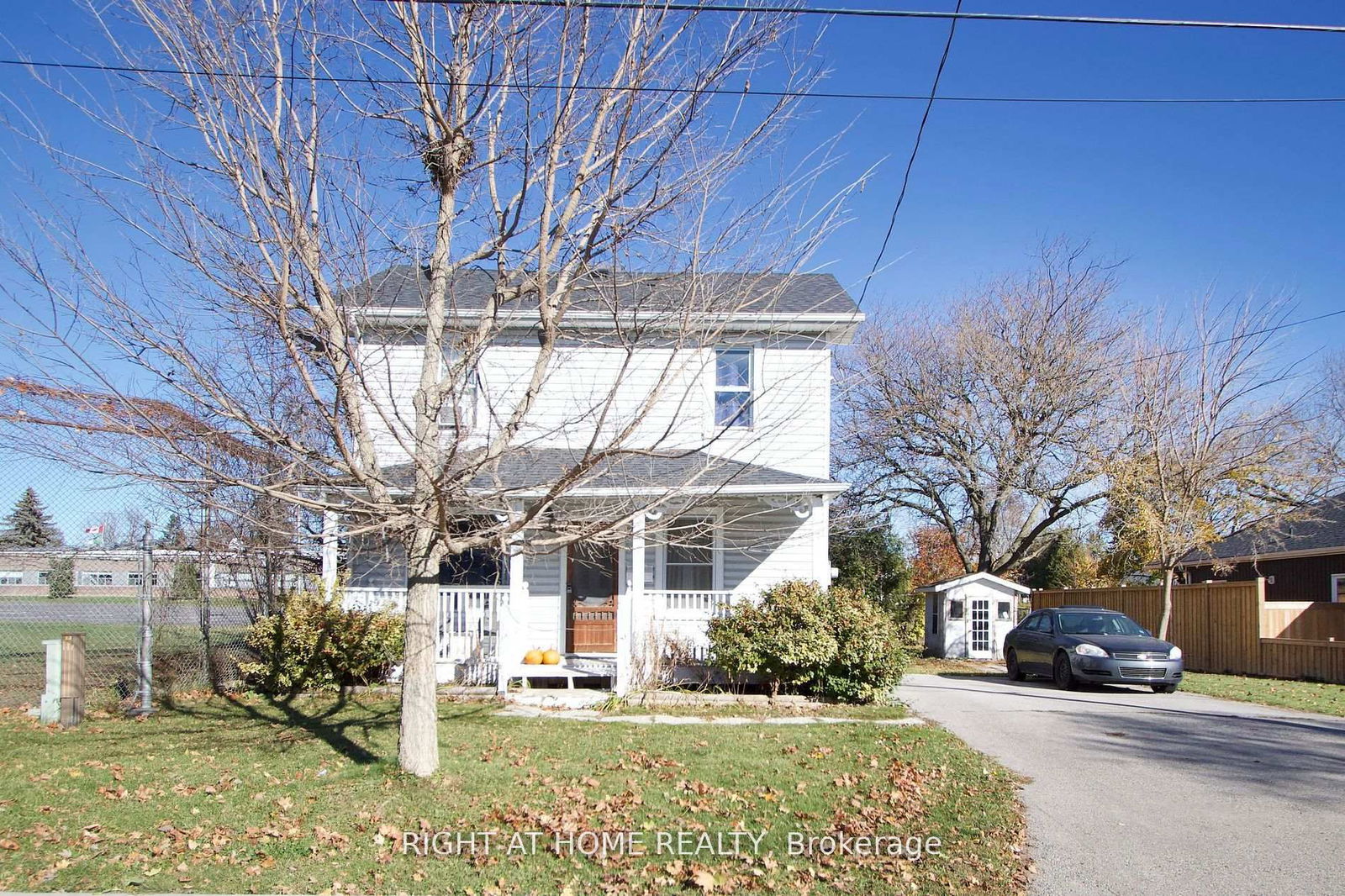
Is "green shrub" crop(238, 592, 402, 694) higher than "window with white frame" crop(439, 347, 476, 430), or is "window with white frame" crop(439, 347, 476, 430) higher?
"window with white frame" crop(439, 347, 476, 430)

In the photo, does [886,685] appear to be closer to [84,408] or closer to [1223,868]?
[1223,868]

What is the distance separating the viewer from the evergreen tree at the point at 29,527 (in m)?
10.9

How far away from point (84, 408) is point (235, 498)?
3154mm

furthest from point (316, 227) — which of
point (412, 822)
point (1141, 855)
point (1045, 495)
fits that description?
point (1045, 495)

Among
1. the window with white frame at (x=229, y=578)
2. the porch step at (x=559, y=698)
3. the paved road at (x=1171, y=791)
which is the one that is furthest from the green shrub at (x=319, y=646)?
the paved road at (x=1171, y=791)

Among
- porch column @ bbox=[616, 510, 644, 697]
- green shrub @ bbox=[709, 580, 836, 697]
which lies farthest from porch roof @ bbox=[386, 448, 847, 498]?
green shrub @ bbox=[709, 580, 836, 697]

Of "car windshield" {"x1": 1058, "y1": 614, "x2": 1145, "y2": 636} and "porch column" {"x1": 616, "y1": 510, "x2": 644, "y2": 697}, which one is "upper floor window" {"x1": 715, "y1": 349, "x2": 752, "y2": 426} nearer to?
"porch column" {"x1": 616, "y1": 510, "x2": 644, "y2": 697}

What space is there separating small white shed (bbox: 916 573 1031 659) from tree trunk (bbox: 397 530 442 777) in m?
19.8

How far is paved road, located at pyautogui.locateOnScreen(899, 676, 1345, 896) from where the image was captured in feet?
18.4

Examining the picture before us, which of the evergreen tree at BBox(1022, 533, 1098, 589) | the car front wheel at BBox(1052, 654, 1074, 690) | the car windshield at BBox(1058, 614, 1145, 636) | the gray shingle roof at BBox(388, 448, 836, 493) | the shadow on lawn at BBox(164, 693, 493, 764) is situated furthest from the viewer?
the evergreen tree at BBox(1022, 533, 1098, 589)

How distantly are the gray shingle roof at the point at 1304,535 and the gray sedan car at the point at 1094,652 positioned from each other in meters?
9.97

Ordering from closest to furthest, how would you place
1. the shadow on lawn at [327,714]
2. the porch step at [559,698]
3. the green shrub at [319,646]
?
the shadow on lawn at [327,714]
the green shrub at [319,646]
the porch step at [559,698]

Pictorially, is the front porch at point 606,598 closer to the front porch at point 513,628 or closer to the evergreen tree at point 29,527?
the front porch at point 513,628

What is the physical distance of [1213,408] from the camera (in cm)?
1725
